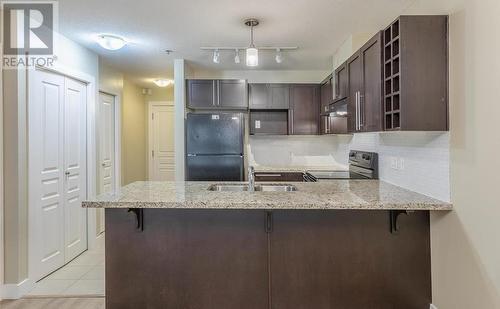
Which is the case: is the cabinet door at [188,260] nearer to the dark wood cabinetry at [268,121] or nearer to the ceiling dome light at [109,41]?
the ceiling dome light at [109,41]

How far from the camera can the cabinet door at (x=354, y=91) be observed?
2705mm

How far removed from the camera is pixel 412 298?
2.21 m

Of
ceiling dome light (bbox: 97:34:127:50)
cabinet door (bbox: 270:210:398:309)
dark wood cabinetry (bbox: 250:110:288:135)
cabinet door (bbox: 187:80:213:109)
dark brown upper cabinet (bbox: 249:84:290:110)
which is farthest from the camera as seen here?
dark wood cabinetry (bbox: 250:110:288:135)

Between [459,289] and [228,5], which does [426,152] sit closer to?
[459,289]

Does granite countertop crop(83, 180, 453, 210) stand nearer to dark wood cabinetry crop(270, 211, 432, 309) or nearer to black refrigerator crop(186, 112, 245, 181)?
dark wood cabinetry crop(270, 211, 432, 309)

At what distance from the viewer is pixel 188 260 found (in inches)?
89.0

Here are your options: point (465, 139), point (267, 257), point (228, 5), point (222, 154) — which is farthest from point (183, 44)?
point (465, 139)

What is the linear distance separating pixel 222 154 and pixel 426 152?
261 cm

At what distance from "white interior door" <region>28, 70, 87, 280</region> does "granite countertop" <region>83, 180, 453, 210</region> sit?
1209 millimetres

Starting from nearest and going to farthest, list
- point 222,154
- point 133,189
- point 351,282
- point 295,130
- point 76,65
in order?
point 351,282, point 133,189, point 76,65, point 222,154, point 295,130

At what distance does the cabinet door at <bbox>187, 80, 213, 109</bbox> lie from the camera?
15.0 feet

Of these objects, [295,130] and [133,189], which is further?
[295,130]

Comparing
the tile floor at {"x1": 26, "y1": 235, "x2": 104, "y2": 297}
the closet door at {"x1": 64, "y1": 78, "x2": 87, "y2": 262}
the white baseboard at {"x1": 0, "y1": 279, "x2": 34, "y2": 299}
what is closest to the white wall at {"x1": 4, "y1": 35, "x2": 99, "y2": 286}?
the white baseboard at {"x1": 0, "y1": 279, "x2": 34, "y2": 299}

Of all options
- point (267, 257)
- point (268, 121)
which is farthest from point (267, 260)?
point (268, 121)
